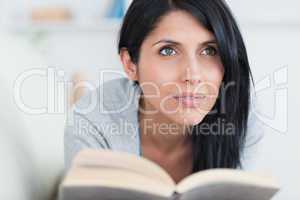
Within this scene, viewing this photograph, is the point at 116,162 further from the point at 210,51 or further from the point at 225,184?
the point at 210,51

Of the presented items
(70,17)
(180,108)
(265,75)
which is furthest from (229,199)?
(70,17)

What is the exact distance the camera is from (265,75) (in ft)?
4.76

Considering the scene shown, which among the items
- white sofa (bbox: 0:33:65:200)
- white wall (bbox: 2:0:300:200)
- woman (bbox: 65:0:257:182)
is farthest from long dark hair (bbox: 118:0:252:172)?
white wall (bbox: 2:0:300:200)

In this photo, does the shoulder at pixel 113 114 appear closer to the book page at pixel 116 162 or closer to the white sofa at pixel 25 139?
the white sofa at pixel 25 139

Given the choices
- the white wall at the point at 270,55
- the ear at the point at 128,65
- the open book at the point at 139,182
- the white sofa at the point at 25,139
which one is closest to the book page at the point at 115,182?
the open book at the point at 139,182

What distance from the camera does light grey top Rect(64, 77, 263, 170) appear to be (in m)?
0.87

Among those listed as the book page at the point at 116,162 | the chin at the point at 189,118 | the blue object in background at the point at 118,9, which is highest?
the blue object in background at the point at 118,9

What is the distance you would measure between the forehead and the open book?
0.29m

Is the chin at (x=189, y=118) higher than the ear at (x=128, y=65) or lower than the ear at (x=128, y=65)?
lower

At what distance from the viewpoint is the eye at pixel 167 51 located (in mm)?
832

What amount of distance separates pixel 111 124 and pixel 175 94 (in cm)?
15

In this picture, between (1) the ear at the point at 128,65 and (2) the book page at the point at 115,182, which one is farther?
(1) the ear at the point at 128,65

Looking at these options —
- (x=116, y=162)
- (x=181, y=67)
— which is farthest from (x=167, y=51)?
(x=116, y=162)

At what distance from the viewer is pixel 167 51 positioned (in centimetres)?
84
